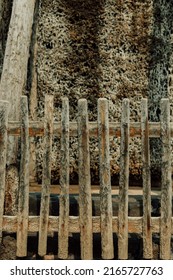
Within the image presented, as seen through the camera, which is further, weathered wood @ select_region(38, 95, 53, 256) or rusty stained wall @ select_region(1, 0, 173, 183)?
rusty stained wall @ select_region(1, 0, 173, 183)

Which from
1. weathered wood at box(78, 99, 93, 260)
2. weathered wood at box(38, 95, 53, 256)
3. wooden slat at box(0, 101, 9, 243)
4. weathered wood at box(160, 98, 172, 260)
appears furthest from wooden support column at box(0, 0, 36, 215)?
weathered wood at box(160, 98, 172, 260)

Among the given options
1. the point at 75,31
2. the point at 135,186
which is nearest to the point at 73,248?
the point at 135,186

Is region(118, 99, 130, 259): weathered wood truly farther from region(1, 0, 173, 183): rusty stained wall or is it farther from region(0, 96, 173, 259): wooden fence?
region(1, 0, 173, 183): rusty stained wall

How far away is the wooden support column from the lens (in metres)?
3.40

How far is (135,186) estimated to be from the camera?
4645 millimetres

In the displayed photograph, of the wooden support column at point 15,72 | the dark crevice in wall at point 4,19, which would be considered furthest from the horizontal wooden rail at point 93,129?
the dark crevice in wall at point 4,19

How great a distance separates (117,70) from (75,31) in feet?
2.50

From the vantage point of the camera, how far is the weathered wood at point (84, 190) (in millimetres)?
2947

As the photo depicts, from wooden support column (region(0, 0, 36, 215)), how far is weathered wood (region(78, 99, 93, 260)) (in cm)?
73

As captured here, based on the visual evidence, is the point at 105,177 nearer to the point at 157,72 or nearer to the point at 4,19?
the point at 157,72

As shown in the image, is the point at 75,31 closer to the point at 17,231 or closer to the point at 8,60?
the point at 8,60

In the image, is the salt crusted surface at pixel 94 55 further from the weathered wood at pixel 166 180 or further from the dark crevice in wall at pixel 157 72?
the weathered wood at pixel 166 180

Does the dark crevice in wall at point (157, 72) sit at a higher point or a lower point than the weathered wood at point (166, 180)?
higher

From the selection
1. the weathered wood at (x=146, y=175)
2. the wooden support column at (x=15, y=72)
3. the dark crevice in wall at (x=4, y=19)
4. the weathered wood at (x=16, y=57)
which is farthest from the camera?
the dark crevice in wall at (x=4, y=19)
